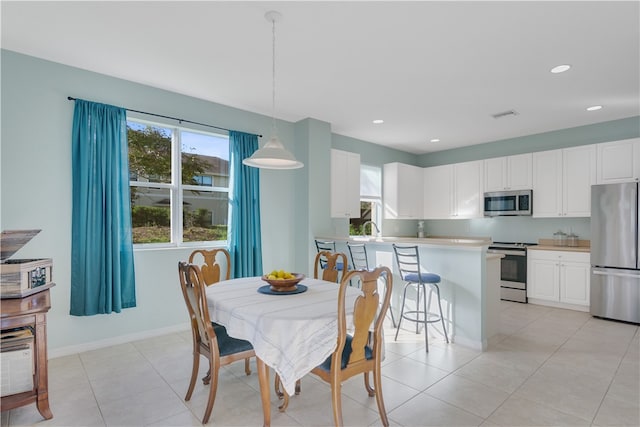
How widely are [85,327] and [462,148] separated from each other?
6.62m

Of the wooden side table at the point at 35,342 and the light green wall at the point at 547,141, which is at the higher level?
the light green wall at the point at 547,141

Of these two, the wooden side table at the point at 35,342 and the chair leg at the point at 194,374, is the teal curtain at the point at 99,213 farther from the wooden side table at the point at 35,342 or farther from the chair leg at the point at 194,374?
the chair leg at the point at 194,374

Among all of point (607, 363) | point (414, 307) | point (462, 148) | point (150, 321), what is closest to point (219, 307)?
point (150, 321)

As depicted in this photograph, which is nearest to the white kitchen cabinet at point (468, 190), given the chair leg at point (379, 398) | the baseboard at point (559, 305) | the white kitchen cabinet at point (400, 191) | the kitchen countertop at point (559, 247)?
the white kitchen cabinet at point (400, 191)

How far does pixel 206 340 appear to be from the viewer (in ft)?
7.30

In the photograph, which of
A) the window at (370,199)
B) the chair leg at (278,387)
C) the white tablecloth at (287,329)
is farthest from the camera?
the window at (370,199)

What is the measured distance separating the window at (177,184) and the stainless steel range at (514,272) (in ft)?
13.5

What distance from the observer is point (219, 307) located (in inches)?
87.7

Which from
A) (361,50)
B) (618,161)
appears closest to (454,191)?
(618,161)

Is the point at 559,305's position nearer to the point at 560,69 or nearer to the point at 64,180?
the point at 560,69

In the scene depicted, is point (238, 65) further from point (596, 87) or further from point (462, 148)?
point (462, 148)

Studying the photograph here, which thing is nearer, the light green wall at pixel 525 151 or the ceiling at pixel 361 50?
the ceiling at pixel 361 50

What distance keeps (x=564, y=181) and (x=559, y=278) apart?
4.83 feet

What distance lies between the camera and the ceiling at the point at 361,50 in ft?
7.64
